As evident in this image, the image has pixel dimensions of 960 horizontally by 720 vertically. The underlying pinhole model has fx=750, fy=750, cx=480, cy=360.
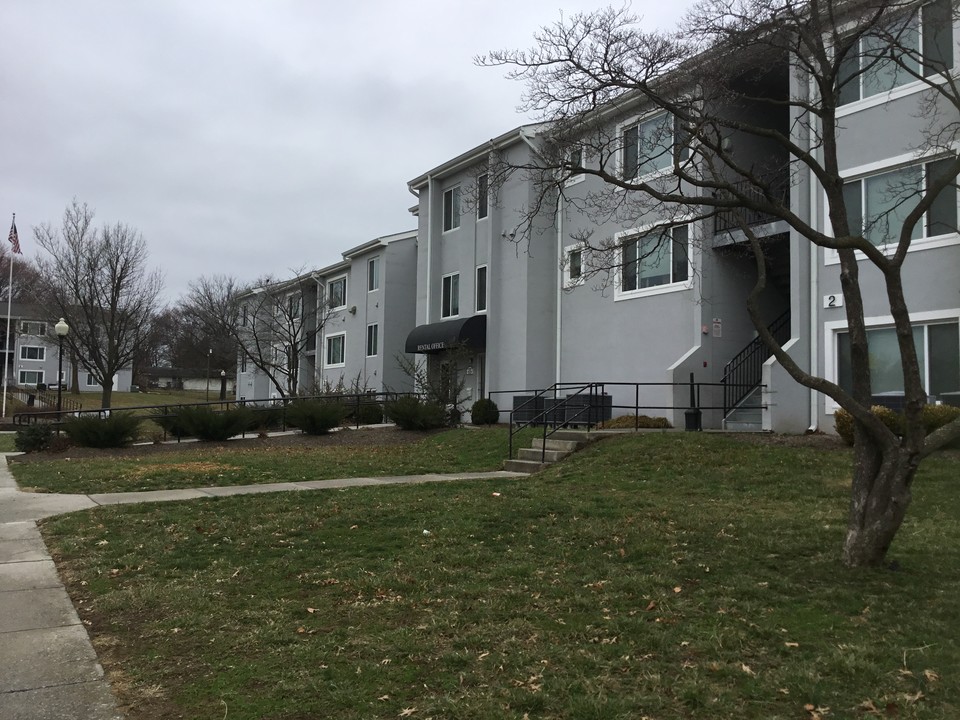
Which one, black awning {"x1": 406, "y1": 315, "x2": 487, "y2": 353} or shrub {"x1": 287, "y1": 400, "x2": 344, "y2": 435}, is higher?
black awning {"x1": 406, "y1": 315, "x2": 487, "y2": 353}

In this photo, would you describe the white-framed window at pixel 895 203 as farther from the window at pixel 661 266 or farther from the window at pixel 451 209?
the window at pixel 451 209

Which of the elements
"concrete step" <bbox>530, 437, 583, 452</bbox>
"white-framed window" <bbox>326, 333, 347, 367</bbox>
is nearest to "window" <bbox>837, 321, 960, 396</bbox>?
"concrete step" <bbox>530, 437, 583, 452</bbox>

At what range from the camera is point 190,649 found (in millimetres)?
4484

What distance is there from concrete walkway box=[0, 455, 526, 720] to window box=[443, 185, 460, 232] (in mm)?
19787

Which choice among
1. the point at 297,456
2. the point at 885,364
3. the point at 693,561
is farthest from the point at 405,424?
the point at 693,561

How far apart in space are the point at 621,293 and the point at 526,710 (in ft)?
58.0

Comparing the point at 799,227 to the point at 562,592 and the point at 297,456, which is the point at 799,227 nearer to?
the point at 562,592

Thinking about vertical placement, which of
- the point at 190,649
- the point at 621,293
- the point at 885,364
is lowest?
the point at 190,649

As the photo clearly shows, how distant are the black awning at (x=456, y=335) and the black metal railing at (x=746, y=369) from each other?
316 inches

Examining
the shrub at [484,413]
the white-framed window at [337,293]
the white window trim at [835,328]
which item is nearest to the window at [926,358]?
the white window trim at [835,328]

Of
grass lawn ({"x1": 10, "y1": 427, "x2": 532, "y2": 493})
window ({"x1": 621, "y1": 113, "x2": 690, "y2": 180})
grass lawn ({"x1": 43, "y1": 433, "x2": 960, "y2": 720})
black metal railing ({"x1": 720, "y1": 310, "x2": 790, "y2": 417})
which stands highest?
window ({"x1": 621, "y1": 113, "x2": 690, "y2": 180})

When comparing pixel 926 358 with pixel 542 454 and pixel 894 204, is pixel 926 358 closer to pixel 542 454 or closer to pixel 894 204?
pixel 894 204

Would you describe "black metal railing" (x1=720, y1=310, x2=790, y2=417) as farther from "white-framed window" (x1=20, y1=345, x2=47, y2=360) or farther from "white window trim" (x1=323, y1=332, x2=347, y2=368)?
"white-framed window" (x1=20, y1=345, x2=47, y2=360)

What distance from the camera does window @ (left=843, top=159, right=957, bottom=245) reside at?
43.9ft
